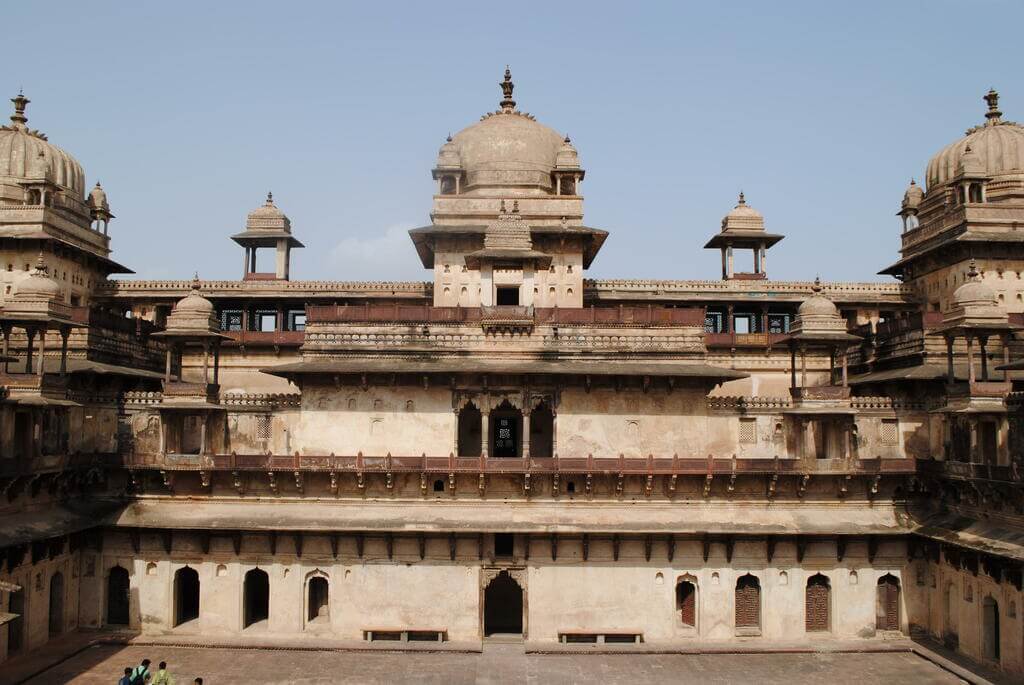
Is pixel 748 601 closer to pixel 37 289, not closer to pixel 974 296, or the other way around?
pixel 974 296

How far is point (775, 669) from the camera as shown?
25531mm

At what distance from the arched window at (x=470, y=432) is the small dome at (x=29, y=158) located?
67.9 ft

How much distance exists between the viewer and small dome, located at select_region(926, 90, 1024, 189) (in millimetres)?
38375

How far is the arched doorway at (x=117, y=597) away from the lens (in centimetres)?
2881

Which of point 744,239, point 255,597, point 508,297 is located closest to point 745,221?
point 744,239

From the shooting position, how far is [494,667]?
25.5 m

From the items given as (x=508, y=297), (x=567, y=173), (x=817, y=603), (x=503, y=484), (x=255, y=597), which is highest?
(x=567, y=173)

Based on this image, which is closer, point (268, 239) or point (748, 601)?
point (748, 601)

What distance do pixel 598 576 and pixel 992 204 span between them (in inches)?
898

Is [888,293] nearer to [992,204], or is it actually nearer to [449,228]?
[992,204]

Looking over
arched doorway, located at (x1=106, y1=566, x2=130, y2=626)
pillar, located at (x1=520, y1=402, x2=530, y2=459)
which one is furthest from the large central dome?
arched doorway, located at (x1=106, y1=566, x2=130, y2=626)

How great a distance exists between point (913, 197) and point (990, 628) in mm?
22336

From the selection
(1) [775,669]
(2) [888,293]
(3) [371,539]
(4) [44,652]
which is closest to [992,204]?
(2) [888,293]

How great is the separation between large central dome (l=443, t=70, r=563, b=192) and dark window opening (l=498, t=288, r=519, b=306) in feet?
20.1
